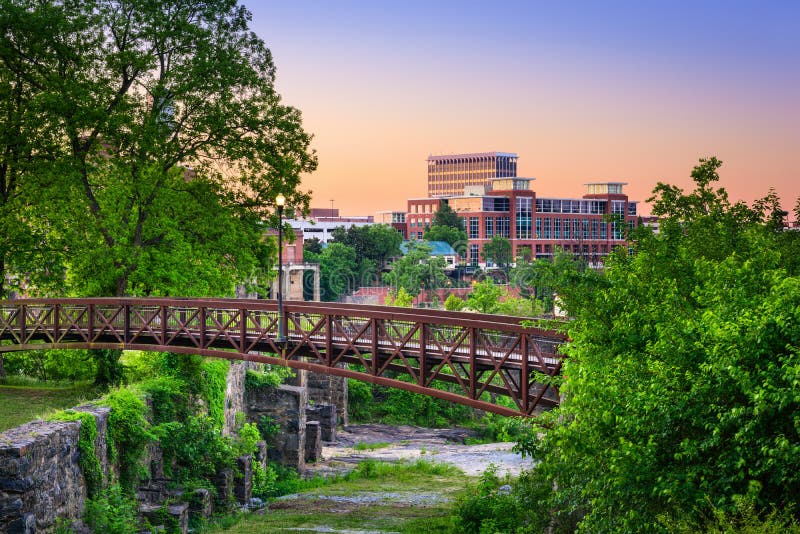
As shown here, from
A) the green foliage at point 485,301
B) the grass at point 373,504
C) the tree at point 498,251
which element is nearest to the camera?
the grass at point 373,504

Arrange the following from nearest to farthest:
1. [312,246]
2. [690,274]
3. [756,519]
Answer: [756,519]
[690,274]
[312,246]

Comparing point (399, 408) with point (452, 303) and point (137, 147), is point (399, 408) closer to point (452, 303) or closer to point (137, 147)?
point (452, 303)

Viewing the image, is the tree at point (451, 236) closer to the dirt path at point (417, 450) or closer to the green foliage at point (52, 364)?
the dirt path at point (417, 450)

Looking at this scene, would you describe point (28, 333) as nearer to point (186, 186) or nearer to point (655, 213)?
point (186, 186)

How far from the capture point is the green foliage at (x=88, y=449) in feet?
75.8

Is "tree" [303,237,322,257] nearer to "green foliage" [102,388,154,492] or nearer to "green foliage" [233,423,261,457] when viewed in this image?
"green foliage" [233,423,261,457]

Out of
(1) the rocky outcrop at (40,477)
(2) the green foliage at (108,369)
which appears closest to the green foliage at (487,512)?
(1) the rocky outcrop at (40,477)

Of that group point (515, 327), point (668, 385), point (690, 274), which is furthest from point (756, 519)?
point (515, 327)

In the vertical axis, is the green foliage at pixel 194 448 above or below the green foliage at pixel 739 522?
below

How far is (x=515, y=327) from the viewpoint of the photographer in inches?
832

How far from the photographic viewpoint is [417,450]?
48.3m

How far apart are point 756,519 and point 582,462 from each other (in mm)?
3936

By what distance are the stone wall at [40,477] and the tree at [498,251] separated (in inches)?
4905

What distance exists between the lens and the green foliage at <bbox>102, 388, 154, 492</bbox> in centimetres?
2572
